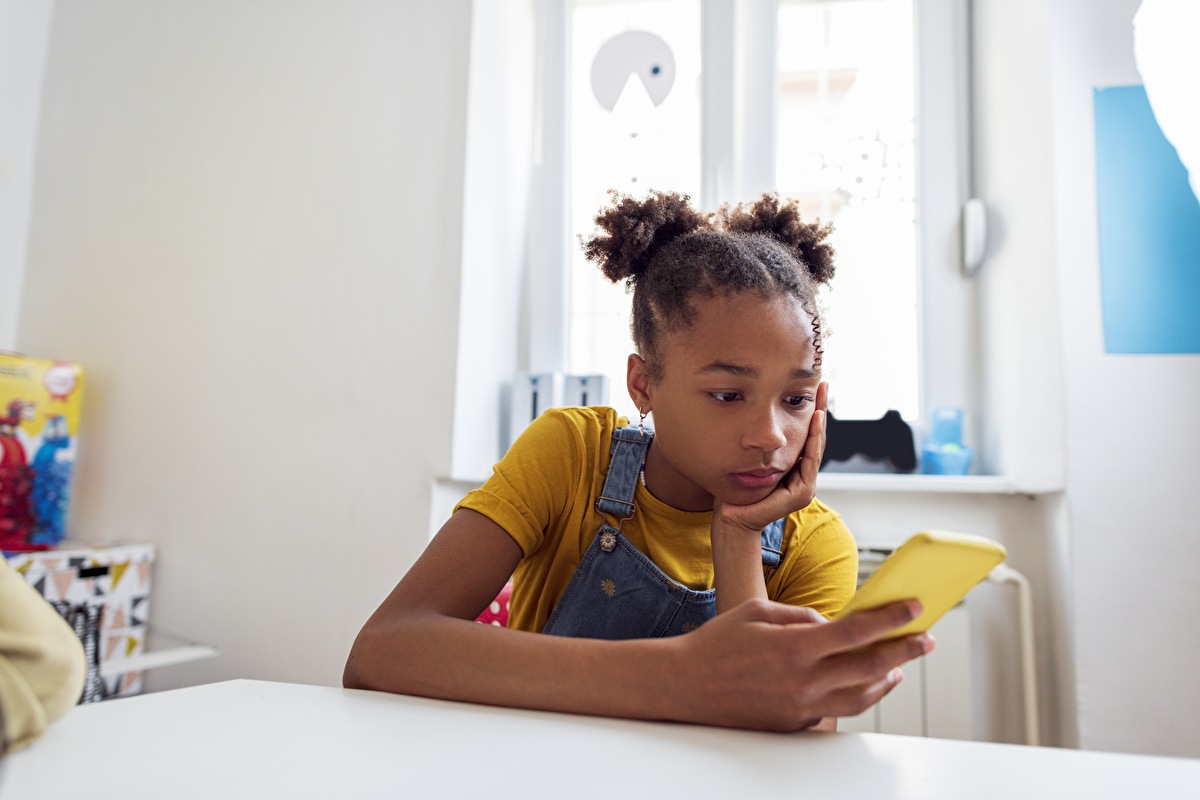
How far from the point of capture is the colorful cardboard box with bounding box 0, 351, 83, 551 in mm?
1505

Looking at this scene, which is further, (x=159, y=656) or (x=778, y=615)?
(x=159, y=656)

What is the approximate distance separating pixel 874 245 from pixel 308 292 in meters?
1.20

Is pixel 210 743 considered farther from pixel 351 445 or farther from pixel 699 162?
pixel 699 162

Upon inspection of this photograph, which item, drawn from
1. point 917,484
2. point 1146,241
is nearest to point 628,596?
point 917,484

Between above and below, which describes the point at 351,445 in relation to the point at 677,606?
above

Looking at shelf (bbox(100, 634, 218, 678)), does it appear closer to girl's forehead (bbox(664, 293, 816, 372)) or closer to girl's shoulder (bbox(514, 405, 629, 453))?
girl's shoulder (bbox(514, 405, 629, 453))

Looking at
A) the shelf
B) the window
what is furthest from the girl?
the shelf

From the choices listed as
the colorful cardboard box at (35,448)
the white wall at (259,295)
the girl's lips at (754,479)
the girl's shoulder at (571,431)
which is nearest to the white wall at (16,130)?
the white wall at (259,295)

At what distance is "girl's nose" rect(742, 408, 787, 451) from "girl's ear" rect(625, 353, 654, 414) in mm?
164

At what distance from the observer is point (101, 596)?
149 cm

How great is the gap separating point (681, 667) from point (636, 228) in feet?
1.82

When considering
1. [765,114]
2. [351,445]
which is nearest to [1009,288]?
[765,114]

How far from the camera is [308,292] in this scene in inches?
63.9

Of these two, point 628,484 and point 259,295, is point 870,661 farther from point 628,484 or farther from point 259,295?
point 259,295
